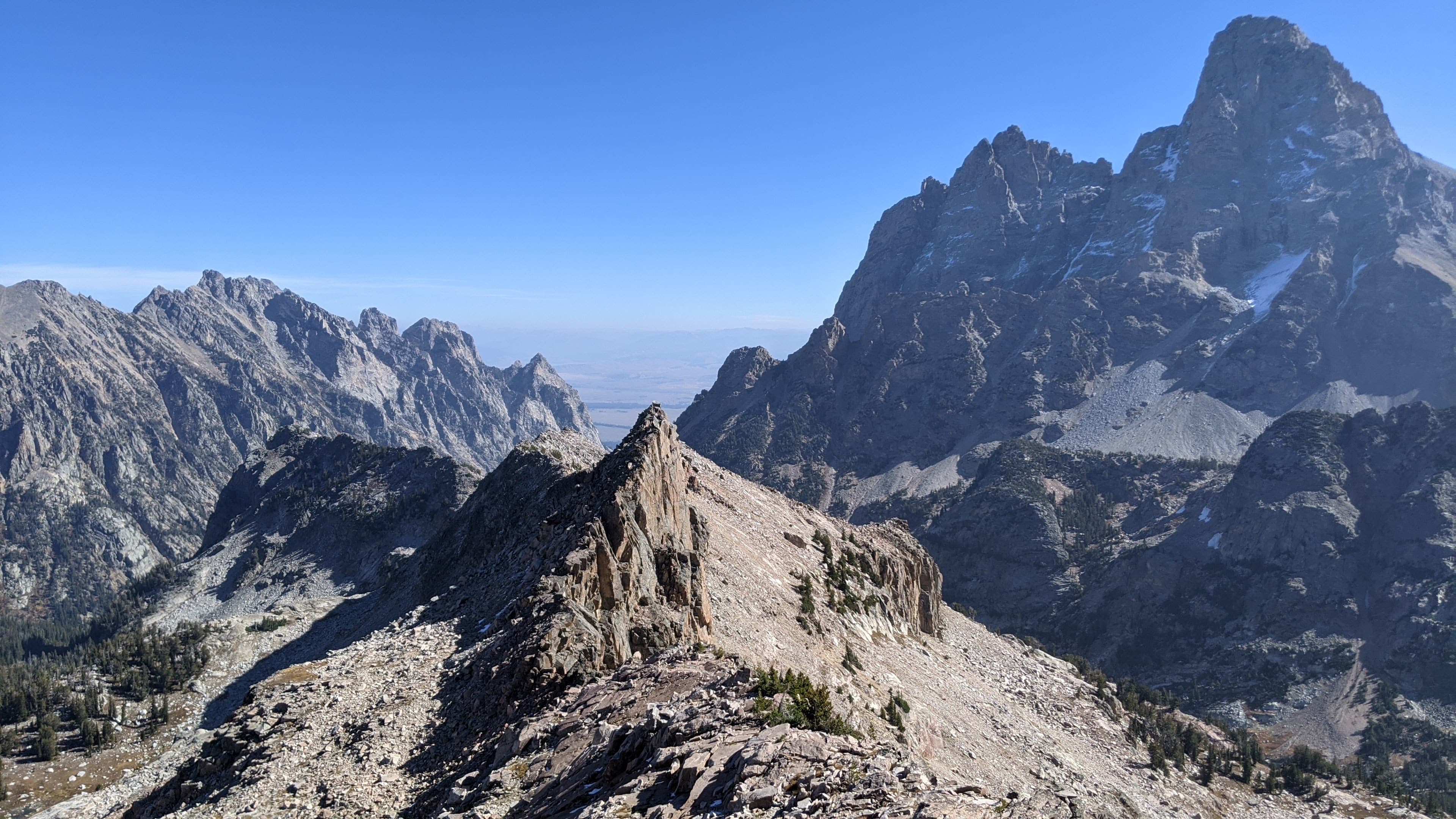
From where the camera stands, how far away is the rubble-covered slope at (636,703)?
53.1 ft

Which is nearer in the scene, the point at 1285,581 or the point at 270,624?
the point at 270,624

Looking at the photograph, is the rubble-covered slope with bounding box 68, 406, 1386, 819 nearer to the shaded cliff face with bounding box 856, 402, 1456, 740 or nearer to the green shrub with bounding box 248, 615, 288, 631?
the green shrub with bounding box 248, 615, 288, 631

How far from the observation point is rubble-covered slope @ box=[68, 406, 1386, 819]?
16.2 m

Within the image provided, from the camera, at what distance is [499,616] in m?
31.0

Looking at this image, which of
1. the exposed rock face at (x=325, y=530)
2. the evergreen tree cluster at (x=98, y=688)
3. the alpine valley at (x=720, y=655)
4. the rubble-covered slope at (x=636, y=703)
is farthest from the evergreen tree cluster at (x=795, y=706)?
the exposed rock face at (x=325, y=530)

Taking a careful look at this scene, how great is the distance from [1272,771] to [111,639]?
156 meters

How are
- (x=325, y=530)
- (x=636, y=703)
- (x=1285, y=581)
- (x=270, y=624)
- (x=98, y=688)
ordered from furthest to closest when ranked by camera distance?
(x=1285, y=581) → (x=325, y=530) → (x=270, y=624) → (x=98, y=688) → (x=636, y=703)

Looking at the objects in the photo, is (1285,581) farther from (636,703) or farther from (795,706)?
(636,703)

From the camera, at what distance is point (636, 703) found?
72.7 feet

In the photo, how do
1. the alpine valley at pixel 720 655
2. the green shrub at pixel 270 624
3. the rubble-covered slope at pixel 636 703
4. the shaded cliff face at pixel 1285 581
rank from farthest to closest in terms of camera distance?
the shaded cliff face at pixel 1285 581, the green shrub at pixel 270 624, the alpine valley at pixel 720 655, the rubble-covered slope at pixel 636 703

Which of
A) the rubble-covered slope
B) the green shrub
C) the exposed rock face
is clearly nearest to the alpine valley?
the rubble-covered slope

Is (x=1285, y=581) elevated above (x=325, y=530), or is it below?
below

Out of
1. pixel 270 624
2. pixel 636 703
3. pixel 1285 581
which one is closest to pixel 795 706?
pixel 636 703

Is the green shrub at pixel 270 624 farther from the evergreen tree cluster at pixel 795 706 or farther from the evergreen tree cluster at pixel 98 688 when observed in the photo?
the evergreen tree cluster at pixel 795 706
